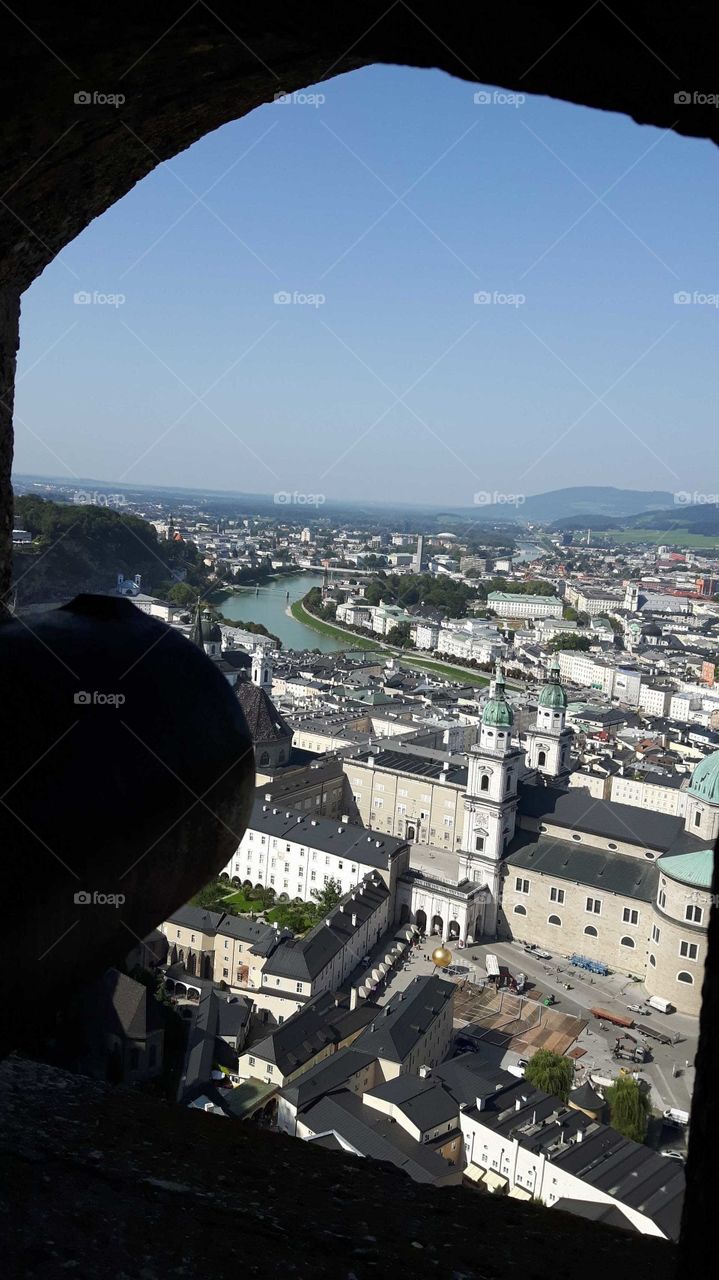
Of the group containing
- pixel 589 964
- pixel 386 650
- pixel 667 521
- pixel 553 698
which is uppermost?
pixel 667 521

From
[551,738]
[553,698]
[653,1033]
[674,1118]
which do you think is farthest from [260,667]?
[674,1118]

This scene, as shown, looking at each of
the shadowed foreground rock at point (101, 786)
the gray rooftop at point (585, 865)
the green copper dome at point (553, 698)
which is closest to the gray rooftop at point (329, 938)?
the gray rooftop at point (585, 865)

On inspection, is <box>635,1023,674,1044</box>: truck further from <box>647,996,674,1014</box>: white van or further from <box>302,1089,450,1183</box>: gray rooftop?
<box>302,1089,450,1183</box>: gray rooftop

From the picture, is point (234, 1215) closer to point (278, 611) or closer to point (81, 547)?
point (81, 547)

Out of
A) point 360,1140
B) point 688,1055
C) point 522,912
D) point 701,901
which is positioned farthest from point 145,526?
point 360,1140

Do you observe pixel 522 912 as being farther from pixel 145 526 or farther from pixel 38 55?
pixel 38 55

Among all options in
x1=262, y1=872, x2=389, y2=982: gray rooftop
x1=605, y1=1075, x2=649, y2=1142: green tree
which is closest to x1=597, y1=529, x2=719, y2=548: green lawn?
x1=262, y1=872, x2=389, y2=982: gray rooftop
